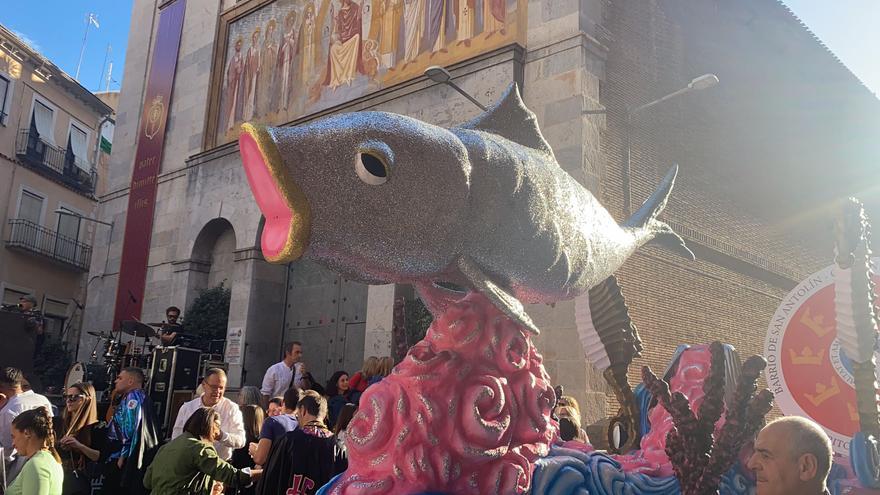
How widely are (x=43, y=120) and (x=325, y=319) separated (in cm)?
1799

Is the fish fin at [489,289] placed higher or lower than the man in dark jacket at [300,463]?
higher

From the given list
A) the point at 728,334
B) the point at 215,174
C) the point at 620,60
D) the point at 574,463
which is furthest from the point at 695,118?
the point at 574,463

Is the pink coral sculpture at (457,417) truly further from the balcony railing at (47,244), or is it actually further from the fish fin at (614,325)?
the balcony railing at (47,244)

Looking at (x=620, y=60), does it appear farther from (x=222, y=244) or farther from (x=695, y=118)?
(x=222, y=244)

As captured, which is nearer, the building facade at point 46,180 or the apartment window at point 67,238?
the building facade at point 46,180

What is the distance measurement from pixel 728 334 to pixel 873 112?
12.3 m

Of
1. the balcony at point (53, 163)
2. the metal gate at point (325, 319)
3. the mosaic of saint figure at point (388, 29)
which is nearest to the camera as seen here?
the metal gate at point (325, 319)

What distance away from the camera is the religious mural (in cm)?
1262

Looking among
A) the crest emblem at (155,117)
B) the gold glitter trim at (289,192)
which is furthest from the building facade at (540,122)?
the gold glitter trim at (289,192)

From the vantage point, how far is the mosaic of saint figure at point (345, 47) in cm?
1433

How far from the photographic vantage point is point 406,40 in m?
13.5

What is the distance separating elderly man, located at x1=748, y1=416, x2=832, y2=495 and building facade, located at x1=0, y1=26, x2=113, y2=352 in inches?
934

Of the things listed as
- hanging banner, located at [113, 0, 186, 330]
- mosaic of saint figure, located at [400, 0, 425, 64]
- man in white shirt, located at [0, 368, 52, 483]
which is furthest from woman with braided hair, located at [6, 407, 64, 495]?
hanging banner, located at [113, 0, 186, 330]

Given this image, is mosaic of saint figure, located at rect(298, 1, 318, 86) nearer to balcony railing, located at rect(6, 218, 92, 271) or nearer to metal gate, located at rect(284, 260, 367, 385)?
metal gate, located at rect(284, 260, 367, 385)
